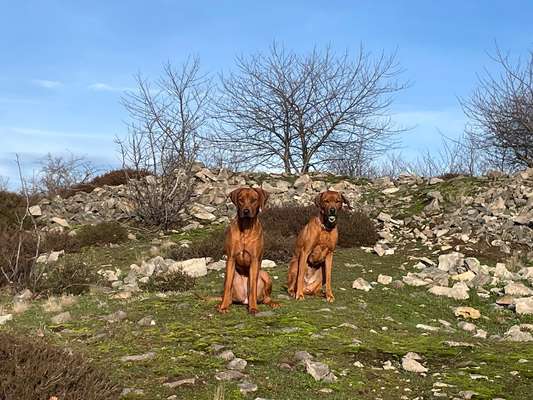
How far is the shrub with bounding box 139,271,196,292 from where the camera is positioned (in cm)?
861

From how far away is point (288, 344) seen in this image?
5.30 metres

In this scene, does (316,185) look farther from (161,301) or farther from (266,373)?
(266,373)

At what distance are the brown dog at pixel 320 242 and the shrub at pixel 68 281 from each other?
135 inches

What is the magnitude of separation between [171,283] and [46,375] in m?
5.00

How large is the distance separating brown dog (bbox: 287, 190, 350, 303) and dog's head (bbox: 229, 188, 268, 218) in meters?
1.28

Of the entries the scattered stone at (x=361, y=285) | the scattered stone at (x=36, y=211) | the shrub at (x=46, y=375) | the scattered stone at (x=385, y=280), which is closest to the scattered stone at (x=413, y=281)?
the scattered stone at (x=385, y=280)

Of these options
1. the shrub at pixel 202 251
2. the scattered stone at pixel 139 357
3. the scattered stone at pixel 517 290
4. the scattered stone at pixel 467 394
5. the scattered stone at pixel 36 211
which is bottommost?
the scattered stone at pixel 467 394

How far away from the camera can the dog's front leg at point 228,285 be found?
21.1ft

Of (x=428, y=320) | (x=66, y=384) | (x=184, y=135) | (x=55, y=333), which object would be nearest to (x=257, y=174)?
(x=184, y=135)

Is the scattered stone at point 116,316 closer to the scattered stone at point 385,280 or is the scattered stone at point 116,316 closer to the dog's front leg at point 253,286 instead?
the dog's front leg at point 253,286

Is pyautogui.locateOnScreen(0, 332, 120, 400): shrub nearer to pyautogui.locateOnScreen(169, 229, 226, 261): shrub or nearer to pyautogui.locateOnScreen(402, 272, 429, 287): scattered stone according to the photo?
pyautogui.locateOnScreen(402, 272, 429, 287): scattered stone

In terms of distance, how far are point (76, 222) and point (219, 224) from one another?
4.26m

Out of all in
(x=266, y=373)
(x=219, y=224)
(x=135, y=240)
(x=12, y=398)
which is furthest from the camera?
(x=219, y=224)

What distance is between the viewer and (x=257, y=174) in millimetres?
21016
